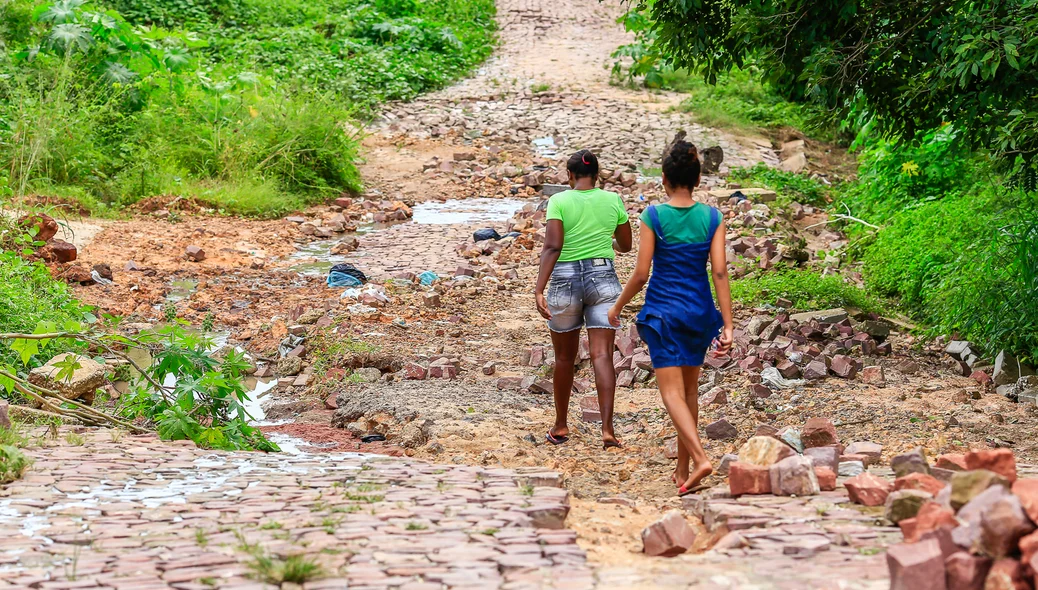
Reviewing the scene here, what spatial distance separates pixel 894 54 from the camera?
6730mm

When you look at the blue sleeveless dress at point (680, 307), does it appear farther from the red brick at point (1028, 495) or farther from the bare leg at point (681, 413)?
the red brick at point (1028, 495)

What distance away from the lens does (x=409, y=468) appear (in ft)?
15.1

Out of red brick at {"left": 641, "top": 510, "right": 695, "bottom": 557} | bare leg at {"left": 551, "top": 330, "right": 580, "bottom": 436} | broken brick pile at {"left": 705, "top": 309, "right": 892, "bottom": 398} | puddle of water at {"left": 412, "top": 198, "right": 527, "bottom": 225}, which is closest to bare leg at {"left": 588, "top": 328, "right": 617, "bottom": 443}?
bare leg at {"left": 551, "top": 330, "right": 580, "bottom": 436}

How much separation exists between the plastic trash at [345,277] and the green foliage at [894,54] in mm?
3891

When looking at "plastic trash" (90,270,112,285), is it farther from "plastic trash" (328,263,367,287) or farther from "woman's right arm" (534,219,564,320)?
"woman's right arm" (534,219,564,320)

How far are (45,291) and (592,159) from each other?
15.9 feet

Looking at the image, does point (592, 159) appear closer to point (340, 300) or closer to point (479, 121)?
point (340, 300)

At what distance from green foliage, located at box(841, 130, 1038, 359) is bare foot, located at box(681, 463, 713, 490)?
357cm

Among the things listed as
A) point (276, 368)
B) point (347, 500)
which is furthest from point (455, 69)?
point (347, 500)

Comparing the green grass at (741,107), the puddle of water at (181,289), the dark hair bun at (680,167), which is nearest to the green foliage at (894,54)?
the dark hair bun at (680,167)

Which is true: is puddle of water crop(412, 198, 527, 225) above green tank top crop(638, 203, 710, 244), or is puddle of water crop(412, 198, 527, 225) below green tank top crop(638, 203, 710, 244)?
below

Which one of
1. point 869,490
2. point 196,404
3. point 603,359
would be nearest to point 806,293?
point 603,359

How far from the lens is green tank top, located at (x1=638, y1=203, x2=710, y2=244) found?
4547mm

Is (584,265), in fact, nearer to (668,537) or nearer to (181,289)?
(668,537)
